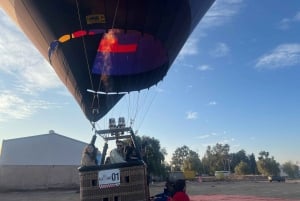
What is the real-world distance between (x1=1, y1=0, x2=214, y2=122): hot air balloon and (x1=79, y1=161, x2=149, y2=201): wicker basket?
147 inches

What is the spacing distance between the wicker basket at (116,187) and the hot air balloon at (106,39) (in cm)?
372

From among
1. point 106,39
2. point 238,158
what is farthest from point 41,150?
point 238,158

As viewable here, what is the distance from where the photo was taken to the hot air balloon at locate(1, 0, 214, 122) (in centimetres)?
722

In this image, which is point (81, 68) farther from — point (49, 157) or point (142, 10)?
point (49, 157)

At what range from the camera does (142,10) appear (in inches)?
288

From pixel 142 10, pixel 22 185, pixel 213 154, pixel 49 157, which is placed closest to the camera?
pixel 142 10

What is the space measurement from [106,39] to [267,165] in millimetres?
78141

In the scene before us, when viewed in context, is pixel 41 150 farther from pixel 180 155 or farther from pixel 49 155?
pixel 180 155

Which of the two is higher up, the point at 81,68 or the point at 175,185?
the point at 81,68

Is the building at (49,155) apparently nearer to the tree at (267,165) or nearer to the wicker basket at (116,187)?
the wicker basket at (116,187)

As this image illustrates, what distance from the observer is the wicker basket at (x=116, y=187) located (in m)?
4.64

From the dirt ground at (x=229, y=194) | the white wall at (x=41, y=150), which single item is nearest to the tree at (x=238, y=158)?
the white wall at (x=41, y=150)

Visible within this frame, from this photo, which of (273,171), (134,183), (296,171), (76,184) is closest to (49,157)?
(76,184)

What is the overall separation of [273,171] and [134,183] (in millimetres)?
80269
